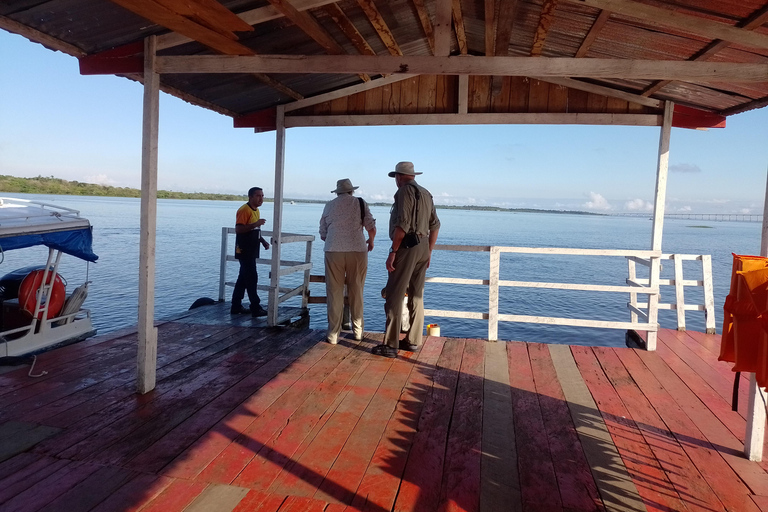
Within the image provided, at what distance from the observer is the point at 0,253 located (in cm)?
453

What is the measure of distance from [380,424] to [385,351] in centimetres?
152

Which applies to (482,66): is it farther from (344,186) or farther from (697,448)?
(697,448)

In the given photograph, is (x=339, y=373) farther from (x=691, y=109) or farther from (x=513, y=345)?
(x=691, y=109)

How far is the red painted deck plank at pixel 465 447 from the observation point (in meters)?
2.33

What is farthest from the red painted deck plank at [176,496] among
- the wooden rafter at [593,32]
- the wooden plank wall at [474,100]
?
the wooden plank wall at [474,100]

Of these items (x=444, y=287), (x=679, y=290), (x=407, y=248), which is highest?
(x=407, y=248)

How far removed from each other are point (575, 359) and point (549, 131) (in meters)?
63.8

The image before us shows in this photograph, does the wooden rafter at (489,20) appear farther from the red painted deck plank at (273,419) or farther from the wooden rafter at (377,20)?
the red painted deck plank at (273,419)

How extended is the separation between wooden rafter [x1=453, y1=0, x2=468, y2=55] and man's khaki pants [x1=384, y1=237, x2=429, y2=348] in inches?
79.1

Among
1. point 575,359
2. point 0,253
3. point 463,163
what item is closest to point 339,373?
point 575,359

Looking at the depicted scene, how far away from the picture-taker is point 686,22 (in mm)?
3010

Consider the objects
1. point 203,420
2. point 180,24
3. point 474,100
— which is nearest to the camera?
point 180,24

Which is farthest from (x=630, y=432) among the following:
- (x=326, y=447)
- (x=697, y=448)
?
(x=326, y=447)

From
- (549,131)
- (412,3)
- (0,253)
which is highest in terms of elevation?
(549,131)
